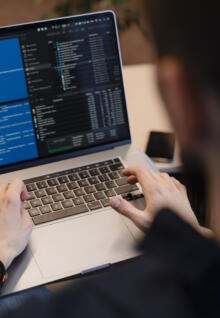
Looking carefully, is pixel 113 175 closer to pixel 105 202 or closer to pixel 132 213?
pixel 105 202

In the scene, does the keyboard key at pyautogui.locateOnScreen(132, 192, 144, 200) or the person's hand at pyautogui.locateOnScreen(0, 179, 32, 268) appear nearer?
the person's hand at pyautogui.locateOnScreen(0, 179, 32, 268)

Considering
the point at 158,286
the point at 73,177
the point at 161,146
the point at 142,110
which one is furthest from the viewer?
the point at 142,110

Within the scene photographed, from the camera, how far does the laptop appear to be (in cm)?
112

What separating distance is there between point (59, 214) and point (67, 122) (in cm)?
29

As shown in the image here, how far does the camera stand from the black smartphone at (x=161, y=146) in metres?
1.31

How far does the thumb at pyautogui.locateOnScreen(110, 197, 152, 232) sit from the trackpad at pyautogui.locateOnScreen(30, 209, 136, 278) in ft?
0.16

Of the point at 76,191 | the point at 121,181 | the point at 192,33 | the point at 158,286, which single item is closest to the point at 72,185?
the point at 76,191

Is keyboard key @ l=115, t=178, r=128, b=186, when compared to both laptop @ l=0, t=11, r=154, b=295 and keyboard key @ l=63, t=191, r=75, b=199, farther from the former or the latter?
keyboard key @ l=63, t=191, r=75, b=199

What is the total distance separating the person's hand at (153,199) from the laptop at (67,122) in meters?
0.05

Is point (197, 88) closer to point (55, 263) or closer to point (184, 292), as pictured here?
point (184, 292)

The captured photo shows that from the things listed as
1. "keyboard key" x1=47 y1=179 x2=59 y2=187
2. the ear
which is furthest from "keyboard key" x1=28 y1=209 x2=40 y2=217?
the ear

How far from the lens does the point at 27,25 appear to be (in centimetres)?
118

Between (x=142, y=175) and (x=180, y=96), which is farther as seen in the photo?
(x=142, y=175)

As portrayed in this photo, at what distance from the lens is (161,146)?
1.33 metres
